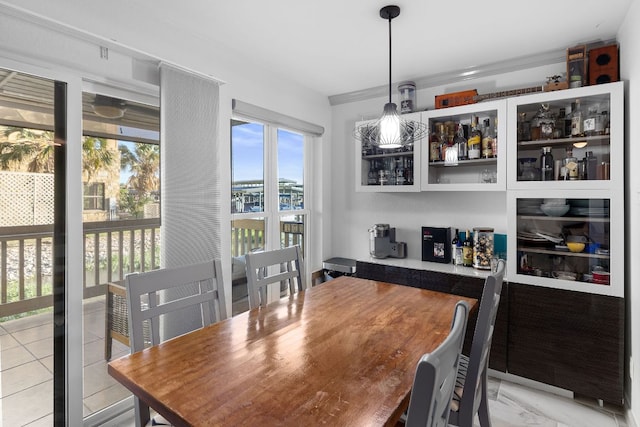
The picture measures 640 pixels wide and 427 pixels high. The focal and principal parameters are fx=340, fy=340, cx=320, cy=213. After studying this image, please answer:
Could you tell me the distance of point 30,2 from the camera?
5.24 feet

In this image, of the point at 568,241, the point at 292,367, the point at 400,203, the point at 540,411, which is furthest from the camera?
the point at 400,203

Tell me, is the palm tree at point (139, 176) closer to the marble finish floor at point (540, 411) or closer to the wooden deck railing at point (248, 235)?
the wooden deck railing at point (248, 235)

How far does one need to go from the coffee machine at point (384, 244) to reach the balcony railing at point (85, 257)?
1859mm

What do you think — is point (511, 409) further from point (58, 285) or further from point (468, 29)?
point (58, 285)

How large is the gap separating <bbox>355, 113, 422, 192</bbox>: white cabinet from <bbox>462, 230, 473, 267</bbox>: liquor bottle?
592mm

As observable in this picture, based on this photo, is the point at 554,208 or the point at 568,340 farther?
the point at 554,208

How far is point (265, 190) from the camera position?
124 inches

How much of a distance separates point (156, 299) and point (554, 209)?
2.62m

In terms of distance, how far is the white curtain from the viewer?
210 cm

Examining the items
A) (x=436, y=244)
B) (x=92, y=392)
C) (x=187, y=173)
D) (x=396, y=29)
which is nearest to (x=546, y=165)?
(x=436, y=244)

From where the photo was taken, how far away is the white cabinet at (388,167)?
301cm

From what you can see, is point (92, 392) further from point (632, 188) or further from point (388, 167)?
point (632, 188)

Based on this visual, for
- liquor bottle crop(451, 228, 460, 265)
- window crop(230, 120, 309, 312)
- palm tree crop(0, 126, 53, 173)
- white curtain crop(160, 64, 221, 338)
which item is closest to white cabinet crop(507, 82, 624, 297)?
liquor bottle crop(451, 228, 460, 265)

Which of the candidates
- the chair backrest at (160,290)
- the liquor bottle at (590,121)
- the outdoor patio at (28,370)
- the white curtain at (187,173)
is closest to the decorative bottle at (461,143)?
the liquor bottle at (590,121)
